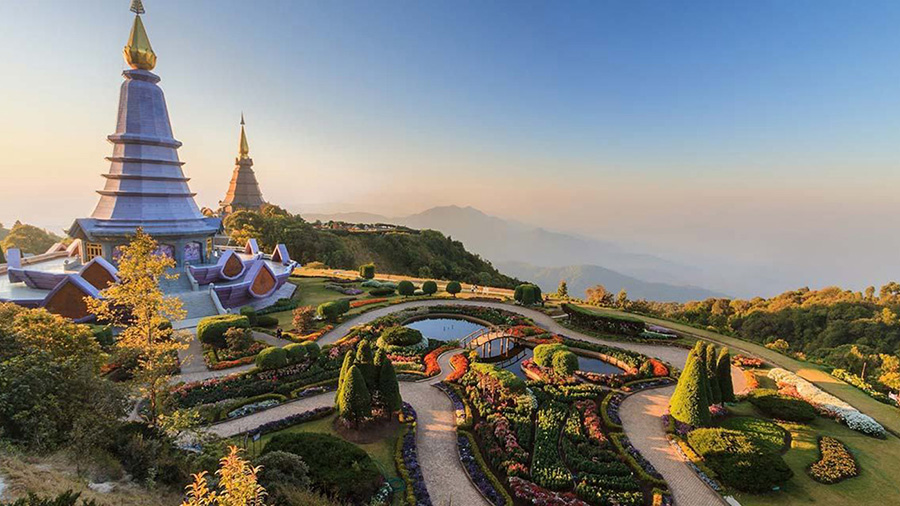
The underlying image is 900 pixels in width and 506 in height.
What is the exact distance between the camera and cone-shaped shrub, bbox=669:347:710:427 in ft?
53.4

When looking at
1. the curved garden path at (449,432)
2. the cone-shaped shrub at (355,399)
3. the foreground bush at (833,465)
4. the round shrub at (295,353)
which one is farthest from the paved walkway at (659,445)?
the round shrub at (295,353)

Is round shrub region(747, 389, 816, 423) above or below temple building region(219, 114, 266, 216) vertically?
below

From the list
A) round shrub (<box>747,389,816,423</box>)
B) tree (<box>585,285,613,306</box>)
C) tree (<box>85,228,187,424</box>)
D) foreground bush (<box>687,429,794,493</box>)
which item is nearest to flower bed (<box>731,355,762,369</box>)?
round shrub (<box>747,389,816,423</box>)

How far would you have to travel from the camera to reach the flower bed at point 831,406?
16680mm

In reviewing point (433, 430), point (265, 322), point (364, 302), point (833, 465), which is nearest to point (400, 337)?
point (433, 430)

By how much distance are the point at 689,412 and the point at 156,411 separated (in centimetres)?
2107

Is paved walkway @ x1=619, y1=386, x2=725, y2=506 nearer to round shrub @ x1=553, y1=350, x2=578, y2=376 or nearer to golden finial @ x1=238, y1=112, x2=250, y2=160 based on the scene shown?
round shrub @ x1=553, y1=350, x2=578, y2=376

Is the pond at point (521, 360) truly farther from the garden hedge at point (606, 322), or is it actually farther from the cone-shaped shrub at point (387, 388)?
the cone-shaped shrub at point (387, 388)

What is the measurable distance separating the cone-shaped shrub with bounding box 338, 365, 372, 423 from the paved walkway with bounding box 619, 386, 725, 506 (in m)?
11.2

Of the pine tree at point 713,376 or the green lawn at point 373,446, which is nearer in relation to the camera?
the green lawn at point 373,446

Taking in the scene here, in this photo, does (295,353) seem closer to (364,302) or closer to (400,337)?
(400,337)

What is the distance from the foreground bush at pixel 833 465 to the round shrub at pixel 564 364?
9.82 meters

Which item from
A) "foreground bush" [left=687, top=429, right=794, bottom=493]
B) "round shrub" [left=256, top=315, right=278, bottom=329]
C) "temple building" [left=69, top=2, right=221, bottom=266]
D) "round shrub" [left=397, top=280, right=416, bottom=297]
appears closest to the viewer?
"foreground bush" [left=687, top=429, right=794, bottom=493]

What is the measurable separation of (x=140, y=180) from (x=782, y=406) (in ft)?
151
